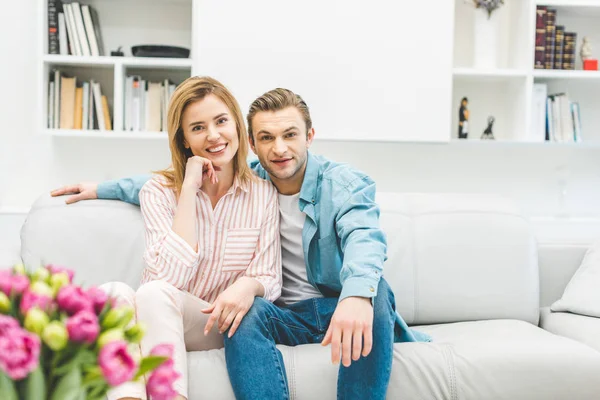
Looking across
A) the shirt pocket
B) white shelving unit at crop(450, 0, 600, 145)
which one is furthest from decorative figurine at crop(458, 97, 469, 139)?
the shirt pocket

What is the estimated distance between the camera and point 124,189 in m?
1.94

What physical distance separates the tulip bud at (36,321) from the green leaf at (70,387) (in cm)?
5

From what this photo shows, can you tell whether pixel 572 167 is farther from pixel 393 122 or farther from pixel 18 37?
pixel 18 37

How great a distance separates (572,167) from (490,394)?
6.38ft

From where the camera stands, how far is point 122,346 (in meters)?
0.62

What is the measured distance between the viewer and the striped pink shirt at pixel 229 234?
1649 millimetres

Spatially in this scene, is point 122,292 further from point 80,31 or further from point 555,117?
point 555,117

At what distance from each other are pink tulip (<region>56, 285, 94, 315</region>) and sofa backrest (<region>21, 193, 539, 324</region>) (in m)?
1.24

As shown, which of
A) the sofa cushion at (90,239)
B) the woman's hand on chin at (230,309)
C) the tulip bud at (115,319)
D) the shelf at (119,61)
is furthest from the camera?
the shelf at (119,61)

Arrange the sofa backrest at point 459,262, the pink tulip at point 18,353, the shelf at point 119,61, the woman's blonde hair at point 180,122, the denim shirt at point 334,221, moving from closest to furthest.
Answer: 1. the pink tulip at point 18,353
2. the denim shirt at point 334,221
3. the woman's blonde hair at point 180,122
4. the sofa backrest at point 459,262
5. the shelf at point 119,61

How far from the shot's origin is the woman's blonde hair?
1.70 meters

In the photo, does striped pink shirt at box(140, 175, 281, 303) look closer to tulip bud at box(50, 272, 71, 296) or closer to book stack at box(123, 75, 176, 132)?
tulip bud at box(50, 272, 71, 296)

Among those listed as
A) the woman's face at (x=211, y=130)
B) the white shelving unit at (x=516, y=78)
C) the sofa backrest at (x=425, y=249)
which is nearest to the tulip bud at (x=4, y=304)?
the woman's face at (x=211, y=130)

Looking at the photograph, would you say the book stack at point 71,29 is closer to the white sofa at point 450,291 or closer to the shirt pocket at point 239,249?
the white sofa at point 450,291
